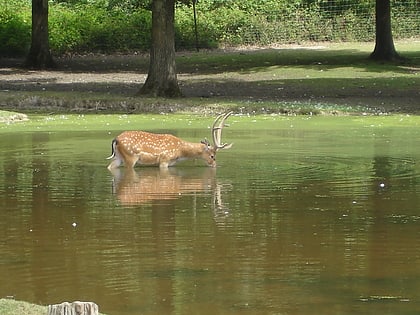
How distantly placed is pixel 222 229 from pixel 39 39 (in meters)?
28.7

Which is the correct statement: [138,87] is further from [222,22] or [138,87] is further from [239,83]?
[222,22]

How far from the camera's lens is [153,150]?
16312mm

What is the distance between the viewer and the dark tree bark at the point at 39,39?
3894cm

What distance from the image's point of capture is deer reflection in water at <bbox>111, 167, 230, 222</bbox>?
539 inches

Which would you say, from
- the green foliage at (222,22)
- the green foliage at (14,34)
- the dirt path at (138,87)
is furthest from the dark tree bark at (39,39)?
the green foliage at (222,22)

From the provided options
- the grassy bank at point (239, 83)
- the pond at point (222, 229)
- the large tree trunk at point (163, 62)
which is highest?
the large tree trunk at point (163, 62)

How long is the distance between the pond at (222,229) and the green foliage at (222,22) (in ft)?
94.3

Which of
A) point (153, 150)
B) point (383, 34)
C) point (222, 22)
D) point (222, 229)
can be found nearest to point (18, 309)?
point (222, 229)

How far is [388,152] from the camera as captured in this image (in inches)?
714

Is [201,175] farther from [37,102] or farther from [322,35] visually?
[322,35]

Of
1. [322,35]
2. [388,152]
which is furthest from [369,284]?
[322,35]

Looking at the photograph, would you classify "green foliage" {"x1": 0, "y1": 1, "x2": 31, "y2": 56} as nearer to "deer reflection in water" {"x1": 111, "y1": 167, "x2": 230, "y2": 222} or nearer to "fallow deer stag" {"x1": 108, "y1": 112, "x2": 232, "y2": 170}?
"deer reflection in water" {"x1": 111, "y1": 167, "x2": 230, "y2": 222}

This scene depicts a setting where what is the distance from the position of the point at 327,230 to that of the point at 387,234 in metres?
0.63

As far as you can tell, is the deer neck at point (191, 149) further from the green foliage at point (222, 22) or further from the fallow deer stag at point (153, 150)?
the green foliage at point (222, 22)
